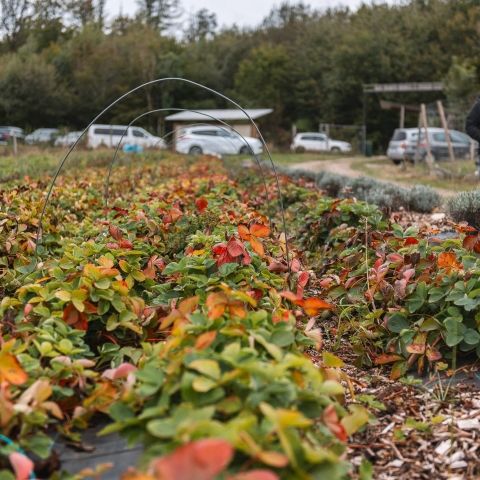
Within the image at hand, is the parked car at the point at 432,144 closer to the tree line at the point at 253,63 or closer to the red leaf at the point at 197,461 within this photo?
the tree line at the point at 253,63

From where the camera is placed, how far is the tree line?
3344 centimetres

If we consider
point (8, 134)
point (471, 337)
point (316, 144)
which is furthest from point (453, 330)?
point (316, 144)

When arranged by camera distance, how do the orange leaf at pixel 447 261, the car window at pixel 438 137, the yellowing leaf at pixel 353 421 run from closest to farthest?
1. the yellowing leaf at pixel 353 421
2. the orange leaf at pixel 447 261
3. the car window at pixel 438 137

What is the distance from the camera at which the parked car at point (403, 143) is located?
19.6m

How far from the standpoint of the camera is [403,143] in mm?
19609

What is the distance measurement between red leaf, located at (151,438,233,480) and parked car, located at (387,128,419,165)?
18.5m

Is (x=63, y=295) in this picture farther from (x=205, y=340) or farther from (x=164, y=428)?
(x=164, y=428)

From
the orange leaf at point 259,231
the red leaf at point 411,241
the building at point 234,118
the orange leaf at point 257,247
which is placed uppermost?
the building at point 234,118

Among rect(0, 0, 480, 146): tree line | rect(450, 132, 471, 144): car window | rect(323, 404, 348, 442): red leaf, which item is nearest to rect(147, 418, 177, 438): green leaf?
rect(323, 404, 348, 442): red leaf

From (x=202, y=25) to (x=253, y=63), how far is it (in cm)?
1685

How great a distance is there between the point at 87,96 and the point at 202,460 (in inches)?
1452

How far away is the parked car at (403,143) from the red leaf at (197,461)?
18.5m

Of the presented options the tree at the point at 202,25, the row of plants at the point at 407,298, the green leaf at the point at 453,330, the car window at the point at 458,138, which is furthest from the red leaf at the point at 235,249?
the tree at the point at 202,25

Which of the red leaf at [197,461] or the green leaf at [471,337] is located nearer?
the red leaf at [197,461]
